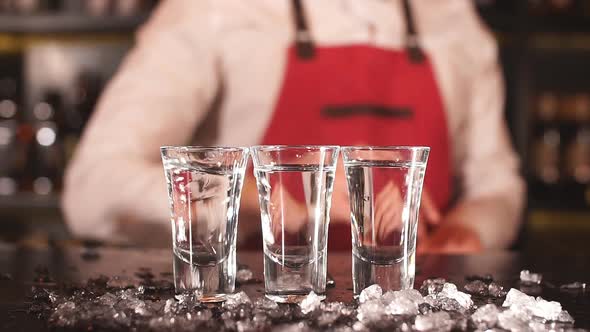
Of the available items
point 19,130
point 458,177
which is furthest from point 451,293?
point 19,130

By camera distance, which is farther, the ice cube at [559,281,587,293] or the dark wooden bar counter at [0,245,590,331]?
the ice cube at [559,281,587,293]

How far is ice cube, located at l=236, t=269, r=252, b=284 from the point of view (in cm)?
84

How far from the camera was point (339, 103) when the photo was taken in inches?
69.8

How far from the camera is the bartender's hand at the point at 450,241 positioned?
1.49 meters

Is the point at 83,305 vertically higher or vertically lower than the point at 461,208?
higher

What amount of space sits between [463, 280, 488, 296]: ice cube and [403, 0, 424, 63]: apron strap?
1158 millimetres

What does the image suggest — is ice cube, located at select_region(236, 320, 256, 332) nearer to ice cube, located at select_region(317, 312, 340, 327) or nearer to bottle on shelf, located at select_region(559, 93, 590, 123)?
ice cube, located at select_region(317, 312, 340, 327)

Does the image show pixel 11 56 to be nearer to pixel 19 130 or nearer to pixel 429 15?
pixel 19 130


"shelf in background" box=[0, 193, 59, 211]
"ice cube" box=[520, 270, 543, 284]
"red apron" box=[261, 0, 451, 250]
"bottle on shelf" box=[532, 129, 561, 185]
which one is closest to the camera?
"ice cube" box=[520, 270, 543, 284]

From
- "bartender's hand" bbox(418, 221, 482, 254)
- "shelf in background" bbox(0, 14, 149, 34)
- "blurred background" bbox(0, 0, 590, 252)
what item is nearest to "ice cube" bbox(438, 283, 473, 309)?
"bartender's hand" bbox(418, 221, 482, 254)

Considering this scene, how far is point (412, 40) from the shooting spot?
6.20 ft

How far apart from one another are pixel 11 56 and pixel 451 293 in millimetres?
2504

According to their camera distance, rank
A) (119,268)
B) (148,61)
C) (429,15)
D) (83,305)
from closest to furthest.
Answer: (83,305), (119,268), (148,61), (429,15)

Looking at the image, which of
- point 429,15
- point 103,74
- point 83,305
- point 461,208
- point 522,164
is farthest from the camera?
point 103,74
